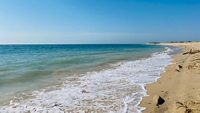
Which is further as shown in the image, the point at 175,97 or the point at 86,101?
the point at 86,101

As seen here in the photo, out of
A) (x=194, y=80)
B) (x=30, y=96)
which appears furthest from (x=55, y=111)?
(x=194, y=80)

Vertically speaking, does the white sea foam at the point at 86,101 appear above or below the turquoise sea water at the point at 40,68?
above

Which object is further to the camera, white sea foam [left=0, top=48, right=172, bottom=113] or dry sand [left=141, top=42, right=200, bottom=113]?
white sea foam [left=0, top=48, right=172, bottom=113]

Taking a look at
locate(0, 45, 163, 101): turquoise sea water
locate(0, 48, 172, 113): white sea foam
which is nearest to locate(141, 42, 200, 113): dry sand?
locate(0, 48, 172, 113): white sea foam

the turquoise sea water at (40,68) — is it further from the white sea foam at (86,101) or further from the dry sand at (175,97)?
the dry sand at (175,97)

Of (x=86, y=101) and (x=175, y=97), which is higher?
(x=175, y=97)

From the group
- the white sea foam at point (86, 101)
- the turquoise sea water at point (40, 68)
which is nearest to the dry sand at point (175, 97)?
the white sea foam at point (86, 101)

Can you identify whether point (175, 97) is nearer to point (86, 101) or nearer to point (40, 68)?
point (86, 101)

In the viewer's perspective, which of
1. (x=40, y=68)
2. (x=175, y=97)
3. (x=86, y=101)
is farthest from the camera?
(x=40, y=68)

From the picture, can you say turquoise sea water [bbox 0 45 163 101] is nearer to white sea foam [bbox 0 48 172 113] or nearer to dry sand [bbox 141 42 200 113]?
white sea foam [bbox 0 48 172 113]

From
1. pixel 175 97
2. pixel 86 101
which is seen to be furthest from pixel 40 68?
pixel 175 97

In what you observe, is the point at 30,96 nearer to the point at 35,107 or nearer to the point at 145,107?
the point at 35,107

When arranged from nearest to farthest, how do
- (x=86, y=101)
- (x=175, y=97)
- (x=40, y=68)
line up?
(x=175, y=97), (x=86, y=101), (x=40, y=68)

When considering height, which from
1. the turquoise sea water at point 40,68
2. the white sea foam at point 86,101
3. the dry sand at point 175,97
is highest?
the dry sand at point 175,97
